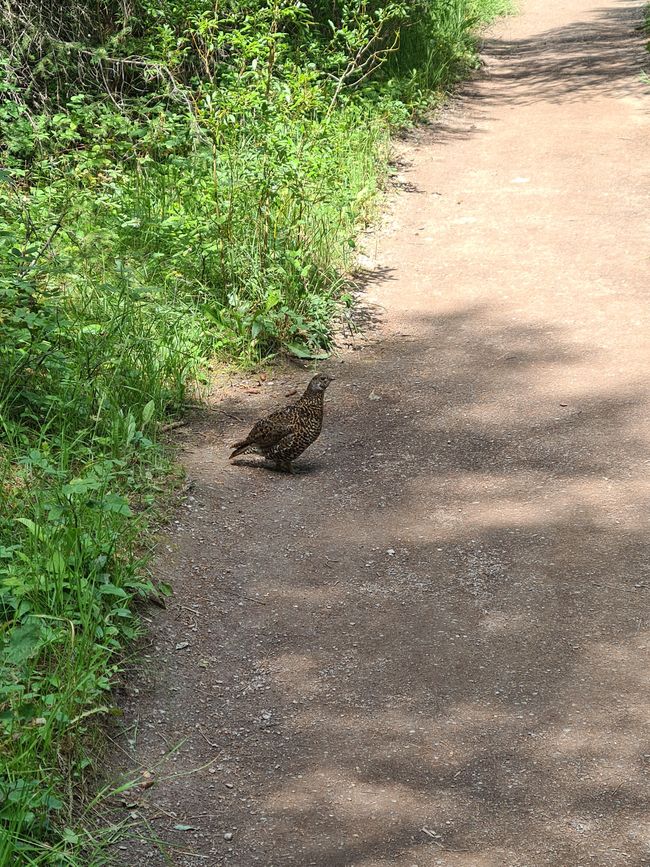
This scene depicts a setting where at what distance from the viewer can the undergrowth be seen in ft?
13.2

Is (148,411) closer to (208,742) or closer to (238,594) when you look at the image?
(238,594)

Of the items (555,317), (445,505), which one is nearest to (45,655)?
(445,505)

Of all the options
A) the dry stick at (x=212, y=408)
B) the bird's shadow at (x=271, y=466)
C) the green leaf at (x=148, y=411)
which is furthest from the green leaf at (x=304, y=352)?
→ the green leaf at (x=148, y=411)

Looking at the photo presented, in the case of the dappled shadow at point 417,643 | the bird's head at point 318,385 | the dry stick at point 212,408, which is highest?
the bird's head at point 318,385

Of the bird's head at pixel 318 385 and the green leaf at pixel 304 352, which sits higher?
the bird's head at pixel 318 385

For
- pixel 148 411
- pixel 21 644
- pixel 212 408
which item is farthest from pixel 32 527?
pixel 212 408

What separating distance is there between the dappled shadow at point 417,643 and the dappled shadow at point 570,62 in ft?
29.0

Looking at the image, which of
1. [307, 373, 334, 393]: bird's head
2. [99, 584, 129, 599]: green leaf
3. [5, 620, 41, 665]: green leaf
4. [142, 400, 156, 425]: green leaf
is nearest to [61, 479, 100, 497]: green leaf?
[99, 584, 129, 599]: green leaf

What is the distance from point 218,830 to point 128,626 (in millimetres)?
1111

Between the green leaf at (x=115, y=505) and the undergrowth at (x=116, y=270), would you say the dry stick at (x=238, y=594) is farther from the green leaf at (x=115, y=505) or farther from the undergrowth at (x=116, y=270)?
the green leaf at (x=115, y=505)

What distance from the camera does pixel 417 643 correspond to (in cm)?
483

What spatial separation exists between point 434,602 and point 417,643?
37 cm

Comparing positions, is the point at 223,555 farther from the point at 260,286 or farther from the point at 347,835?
the point at 260,286

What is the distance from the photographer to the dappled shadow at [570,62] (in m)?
14.6
